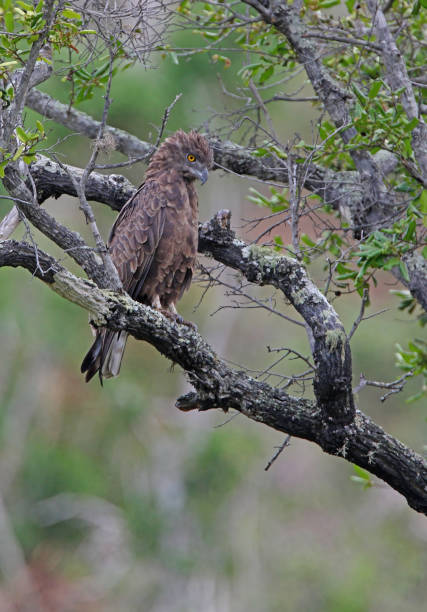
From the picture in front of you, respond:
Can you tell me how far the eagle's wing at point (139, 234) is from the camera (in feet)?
17.1

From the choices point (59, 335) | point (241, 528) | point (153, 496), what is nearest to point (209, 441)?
point (153, 496)

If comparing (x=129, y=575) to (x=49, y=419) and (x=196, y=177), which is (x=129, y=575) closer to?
(x=49, y=419)

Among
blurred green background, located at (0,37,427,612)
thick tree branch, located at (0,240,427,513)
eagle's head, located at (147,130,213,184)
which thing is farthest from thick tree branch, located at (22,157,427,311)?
blurred green background, located at (0,37,427,612)

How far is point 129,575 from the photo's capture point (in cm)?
1254

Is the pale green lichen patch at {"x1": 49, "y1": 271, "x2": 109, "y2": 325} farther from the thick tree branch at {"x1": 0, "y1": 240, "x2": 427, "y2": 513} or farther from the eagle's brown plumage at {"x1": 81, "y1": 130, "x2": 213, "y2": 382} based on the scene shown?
the eagle's brown plumage at {"x1": 81, "y1": 130, "x2": 213, "y2": 382}

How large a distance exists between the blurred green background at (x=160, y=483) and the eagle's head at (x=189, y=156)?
517cm

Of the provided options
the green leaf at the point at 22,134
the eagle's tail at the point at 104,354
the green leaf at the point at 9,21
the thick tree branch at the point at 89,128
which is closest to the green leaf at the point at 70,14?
the green leaf at the point at 9,21

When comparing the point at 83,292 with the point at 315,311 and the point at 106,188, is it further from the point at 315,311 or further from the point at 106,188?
the point at 106,188

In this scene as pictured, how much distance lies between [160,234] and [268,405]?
1636mm

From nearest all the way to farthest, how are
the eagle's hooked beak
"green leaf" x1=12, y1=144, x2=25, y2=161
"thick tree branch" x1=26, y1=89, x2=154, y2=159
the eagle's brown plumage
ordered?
1. "green leaf" x1=12, y1=144, x2=25, y2=161
2. the eagle's brown plumage
3. the eagle's hooked beak
4. "thick tree branch" x1=26, y1=89, x2=154, y2=159

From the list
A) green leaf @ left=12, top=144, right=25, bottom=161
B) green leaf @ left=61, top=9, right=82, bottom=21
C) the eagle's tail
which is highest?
green leaf @ left=61, top=9, right=82, bottom=21

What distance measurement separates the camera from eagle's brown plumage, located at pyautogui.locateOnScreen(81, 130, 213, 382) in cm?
516

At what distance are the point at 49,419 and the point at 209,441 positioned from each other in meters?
3.17

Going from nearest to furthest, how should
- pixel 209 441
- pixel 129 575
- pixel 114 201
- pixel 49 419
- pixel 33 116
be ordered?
pixel 114 201, pixel 33 116, pixel 209 441, pixel 129 575, pixel 49 419
